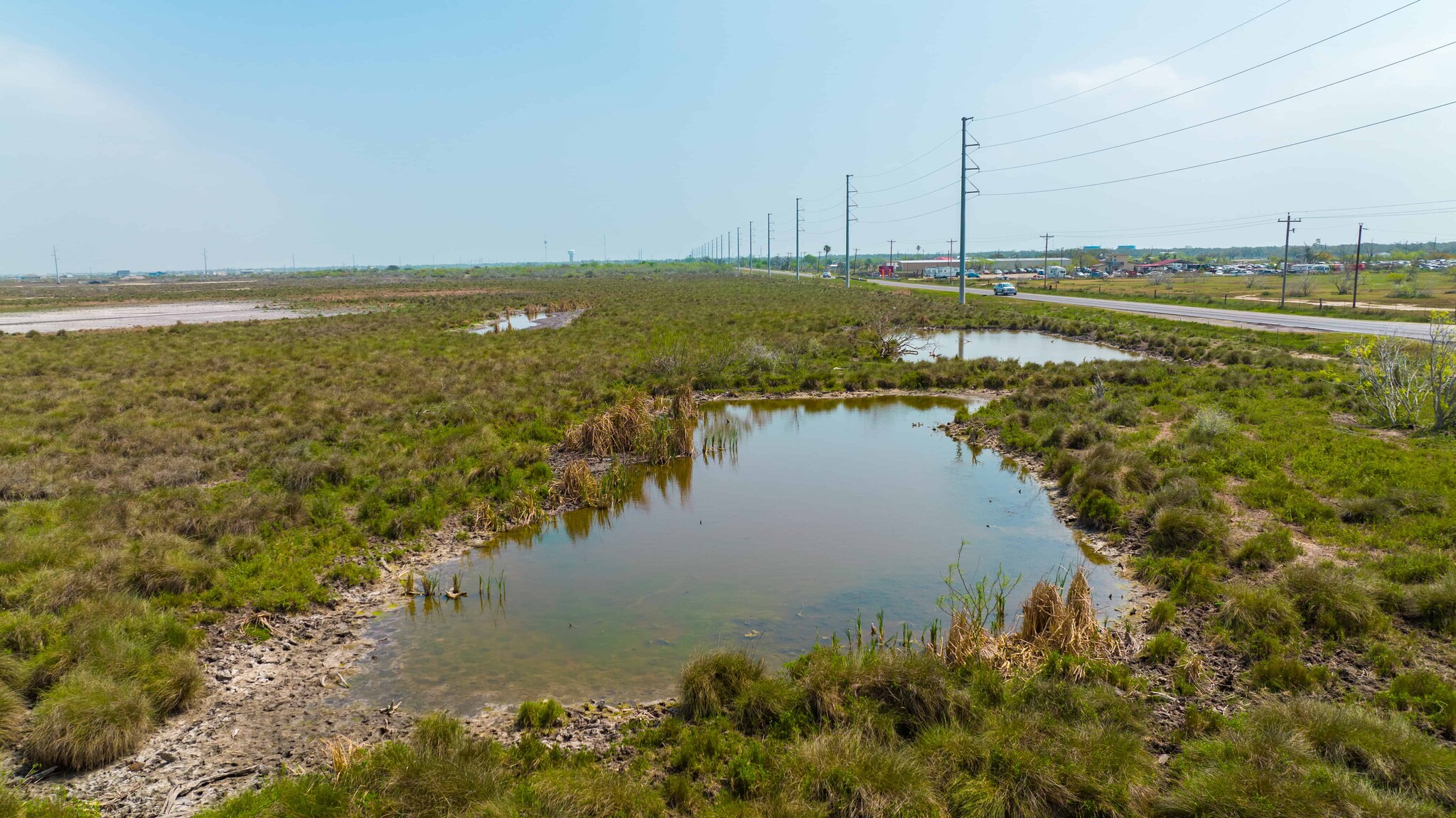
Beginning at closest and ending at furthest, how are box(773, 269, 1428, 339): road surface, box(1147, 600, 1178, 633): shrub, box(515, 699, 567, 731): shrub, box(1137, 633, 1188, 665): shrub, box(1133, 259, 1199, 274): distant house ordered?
box(515, 699, 567, 731): shrub
box(1137, 633, 1188, 665): shrub
box(1147, 600, 1178, 633): shrub
box(773, 269, 1428, 339): road surface
box(1133, 259, 1199, 274): distant house

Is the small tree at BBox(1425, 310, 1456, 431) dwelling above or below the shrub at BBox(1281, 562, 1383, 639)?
above

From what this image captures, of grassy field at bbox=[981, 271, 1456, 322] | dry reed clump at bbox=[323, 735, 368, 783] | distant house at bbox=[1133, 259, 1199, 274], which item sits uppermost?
distant house at bbox=[1133, 259, 1199, 274]

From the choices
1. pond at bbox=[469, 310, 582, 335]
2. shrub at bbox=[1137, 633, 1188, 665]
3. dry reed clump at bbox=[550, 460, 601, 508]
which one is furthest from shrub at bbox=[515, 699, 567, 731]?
pond at bbox=[469, 310, 582, 335]

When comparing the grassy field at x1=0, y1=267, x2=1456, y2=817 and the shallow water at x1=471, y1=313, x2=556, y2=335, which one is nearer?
the grassy field at x1=0, y1=267, x2=1456, y2=817

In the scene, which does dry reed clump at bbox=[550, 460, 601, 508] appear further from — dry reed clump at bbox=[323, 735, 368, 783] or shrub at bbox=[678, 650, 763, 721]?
dry reed clump at bbox=[323, 735, 368, 783]

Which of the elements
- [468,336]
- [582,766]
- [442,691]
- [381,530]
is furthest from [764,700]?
[468,336]

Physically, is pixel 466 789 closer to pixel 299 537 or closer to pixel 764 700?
pixel 764 700

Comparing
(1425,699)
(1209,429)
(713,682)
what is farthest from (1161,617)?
(1209,429)

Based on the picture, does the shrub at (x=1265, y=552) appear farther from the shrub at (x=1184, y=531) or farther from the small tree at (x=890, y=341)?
the small tree at (x=890, y=341)
